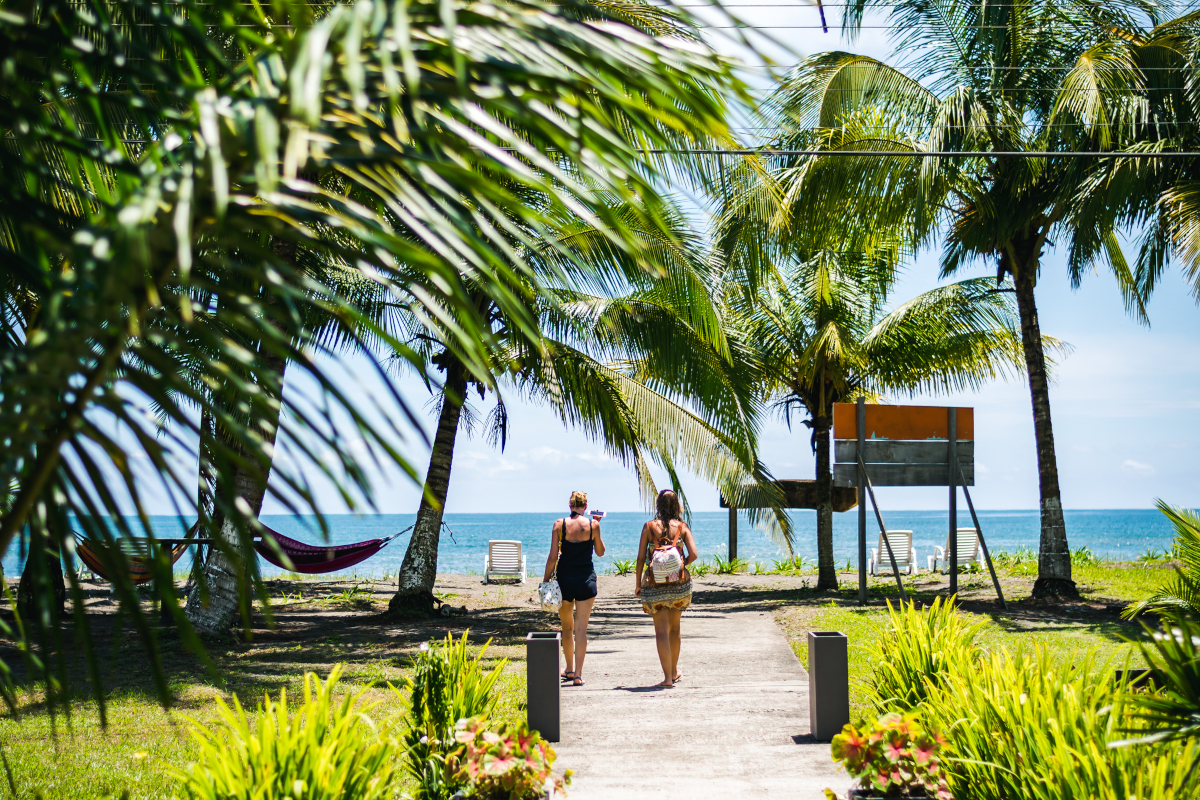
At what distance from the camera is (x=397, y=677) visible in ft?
25.6

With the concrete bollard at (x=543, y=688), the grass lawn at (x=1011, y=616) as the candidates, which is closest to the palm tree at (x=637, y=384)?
the grass lawn at (x=1011, y=616)

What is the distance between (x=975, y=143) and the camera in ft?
35.4

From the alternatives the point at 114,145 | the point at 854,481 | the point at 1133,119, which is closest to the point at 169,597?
the point at 114,145

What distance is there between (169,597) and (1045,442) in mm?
13048

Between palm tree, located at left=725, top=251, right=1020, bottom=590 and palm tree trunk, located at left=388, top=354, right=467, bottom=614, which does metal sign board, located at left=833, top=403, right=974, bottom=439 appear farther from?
palm tree trunk, located at left=388, top=354, right=467, bottom=614

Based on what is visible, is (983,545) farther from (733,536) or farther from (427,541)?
(733,536)

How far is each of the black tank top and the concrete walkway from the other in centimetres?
99

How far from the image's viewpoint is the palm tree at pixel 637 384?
1147 cm

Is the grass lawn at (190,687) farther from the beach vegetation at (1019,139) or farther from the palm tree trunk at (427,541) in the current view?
the beach vegetation at (1019,139)

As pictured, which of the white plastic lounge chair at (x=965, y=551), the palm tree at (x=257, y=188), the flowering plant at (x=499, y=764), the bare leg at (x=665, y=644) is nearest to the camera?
the palm tree at (x=257, y=188)

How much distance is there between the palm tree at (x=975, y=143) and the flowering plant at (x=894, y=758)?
7.67 metres

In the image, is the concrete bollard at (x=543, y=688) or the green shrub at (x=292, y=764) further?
the concrete bollard at (x=543, y=688)

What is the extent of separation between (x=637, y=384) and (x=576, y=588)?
5804 mm

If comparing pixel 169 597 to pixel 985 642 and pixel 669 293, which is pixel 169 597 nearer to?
pixel 985 642
